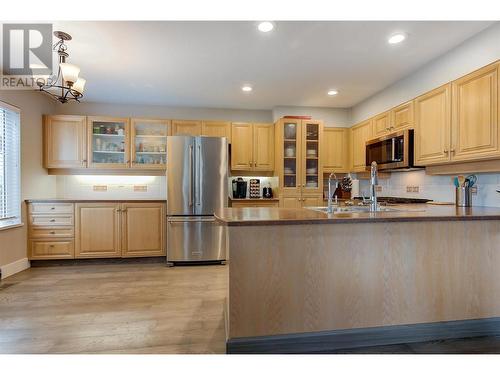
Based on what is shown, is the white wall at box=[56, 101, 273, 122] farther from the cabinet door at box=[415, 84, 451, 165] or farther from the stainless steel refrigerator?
the cabinet door at box=[415, 84, 451, 165]

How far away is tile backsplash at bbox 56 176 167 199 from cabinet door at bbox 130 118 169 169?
12.5 inches

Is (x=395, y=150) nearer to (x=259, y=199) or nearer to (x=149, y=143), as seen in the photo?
(x=259, y=199)

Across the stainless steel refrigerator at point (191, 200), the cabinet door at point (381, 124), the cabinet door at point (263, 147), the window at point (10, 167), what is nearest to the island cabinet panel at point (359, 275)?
the cabinet door at point (381, 124)

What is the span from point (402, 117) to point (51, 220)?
4851mm

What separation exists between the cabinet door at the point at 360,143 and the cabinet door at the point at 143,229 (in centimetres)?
309

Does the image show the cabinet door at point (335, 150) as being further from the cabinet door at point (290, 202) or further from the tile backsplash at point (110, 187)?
the tile backsplash at point (110, 187)

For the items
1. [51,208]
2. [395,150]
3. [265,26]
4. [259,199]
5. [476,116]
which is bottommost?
[51,208]

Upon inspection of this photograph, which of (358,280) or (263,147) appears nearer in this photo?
(358,280)

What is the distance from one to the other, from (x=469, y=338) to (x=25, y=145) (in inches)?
205

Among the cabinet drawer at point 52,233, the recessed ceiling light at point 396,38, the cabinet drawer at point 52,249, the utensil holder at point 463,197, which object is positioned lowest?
the cabinet drawer at point 52,249

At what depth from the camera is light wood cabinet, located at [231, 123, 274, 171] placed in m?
4.66

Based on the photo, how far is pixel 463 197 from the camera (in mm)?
2674

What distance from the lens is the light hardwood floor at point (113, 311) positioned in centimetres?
194

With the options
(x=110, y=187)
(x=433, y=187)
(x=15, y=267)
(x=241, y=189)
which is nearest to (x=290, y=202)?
(x=241, y=189)
